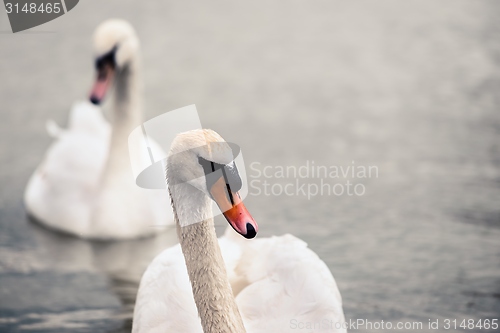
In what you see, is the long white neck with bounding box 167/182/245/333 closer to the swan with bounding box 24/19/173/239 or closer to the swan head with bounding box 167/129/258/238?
the swan head with bounding box 167/129/258/238

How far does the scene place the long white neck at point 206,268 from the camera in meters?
3.37

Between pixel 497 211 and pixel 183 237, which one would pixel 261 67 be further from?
pixel 183 237

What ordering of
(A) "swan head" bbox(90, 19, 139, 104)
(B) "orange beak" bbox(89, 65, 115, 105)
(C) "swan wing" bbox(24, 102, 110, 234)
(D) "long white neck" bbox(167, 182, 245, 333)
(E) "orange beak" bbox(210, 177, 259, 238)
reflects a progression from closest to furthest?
(E) "orange beak" bbox(210, 177, 259, 238)
(D) "long white neck" bbox(167, 182, 245, 333)
(B) "orange beak" bbox(89, 65, 115, 105)
(A) "swan head" bbox(90, 19, 139, 104)
(C) "swan wing" bbox(24, 102, 110, 234)

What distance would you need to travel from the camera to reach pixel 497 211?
6.28 metres

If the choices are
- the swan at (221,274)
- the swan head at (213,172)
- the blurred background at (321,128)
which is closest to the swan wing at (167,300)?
the swan at (221,274)

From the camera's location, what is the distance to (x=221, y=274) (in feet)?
11.2

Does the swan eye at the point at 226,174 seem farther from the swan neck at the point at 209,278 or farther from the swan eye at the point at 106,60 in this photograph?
the swan eye at the point at 106,60

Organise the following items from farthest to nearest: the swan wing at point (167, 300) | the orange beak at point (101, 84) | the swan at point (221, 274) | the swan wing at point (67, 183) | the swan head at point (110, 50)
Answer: the swan wing at point (67, 183) → the swan head at point (110, 50) → the orange beak at point (101, 84) → the swan wing at point (167, 300) → the swan at point (221, 274)

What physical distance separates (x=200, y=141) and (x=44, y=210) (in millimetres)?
3538

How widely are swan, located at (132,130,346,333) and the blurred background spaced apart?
1.09 meters

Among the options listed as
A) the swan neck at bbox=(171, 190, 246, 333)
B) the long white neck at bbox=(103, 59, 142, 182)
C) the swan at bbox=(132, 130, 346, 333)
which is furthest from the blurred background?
the swan neck at bbox=(171, 190, 246, 333)

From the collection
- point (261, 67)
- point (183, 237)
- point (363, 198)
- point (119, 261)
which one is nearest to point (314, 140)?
point (363, 198)

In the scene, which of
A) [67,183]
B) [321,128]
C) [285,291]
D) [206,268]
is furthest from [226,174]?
[321,128]

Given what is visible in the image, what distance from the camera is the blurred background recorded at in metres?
5.46
